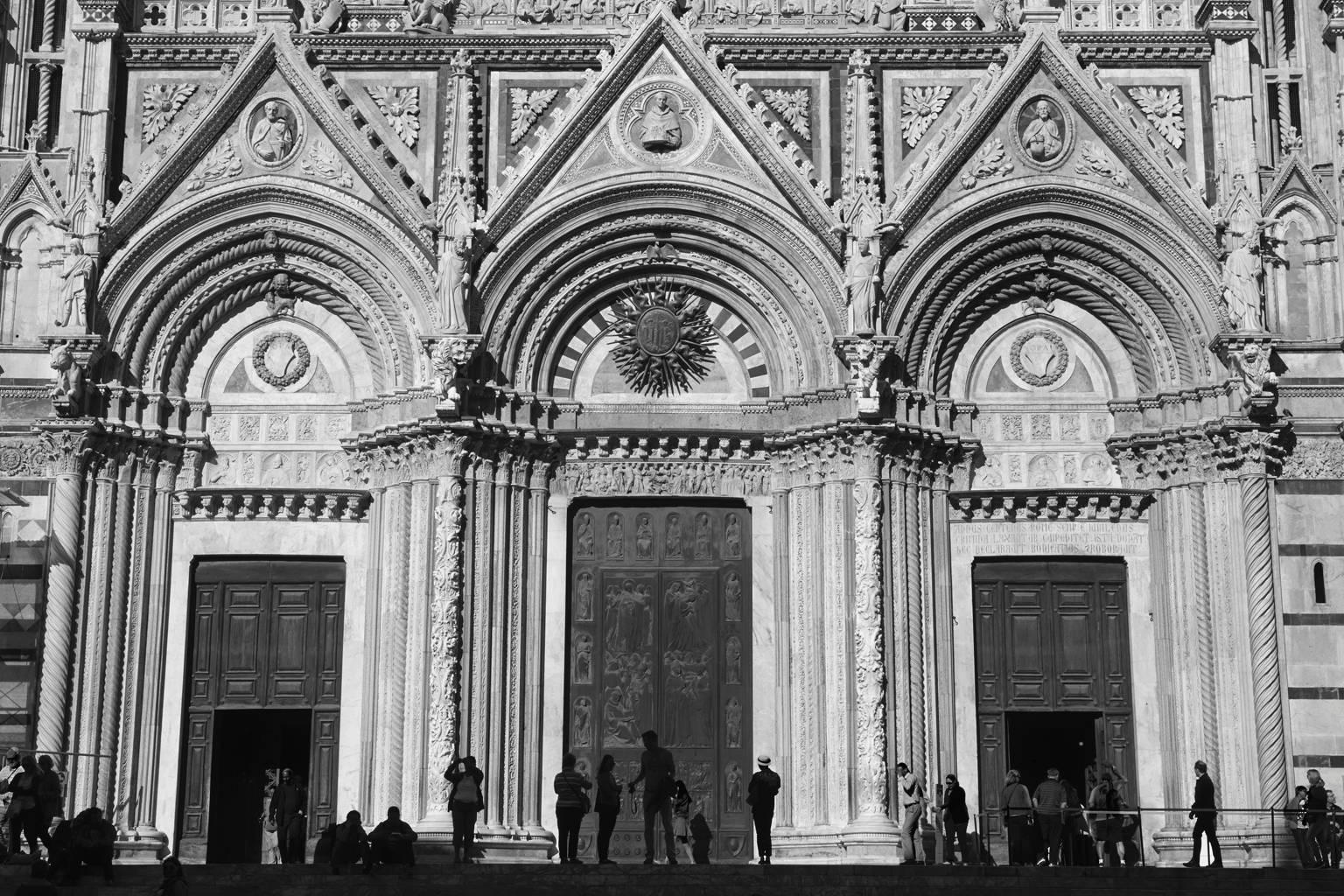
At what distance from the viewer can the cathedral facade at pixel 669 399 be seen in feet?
82.0

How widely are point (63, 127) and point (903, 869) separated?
Result: 14.4m

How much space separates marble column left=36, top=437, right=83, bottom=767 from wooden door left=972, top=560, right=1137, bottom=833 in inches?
435

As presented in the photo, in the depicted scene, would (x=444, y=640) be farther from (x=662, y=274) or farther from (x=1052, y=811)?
(x=1052, y=811)

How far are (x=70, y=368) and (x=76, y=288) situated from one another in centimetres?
101

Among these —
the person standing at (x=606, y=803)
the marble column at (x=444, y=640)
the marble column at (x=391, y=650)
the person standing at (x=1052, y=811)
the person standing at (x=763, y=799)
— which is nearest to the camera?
the person standing at (x=606, y=803)

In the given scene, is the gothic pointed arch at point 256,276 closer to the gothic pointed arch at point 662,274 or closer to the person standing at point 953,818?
the gothic pointed arch at point 662,274

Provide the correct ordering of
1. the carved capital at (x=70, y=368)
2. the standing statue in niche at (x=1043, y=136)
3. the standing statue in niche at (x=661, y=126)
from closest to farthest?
the carved capital at (x=70, y=368), the standing statue in niche at (x=661, y=126), the standing statue in niche at (x=1043, y=136)

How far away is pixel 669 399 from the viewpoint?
26.8 m

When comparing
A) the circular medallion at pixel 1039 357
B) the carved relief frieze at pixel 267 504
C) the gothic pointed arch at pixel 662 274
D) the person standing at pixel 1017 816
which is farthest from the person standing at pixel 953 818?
the carved relief frieze at pixel 267 504

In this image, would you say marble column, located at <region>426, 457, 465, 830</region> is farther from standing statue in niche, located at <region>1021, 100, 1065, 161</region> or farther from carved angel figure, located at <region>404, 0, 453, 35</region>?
standing statue in niche, located at <region>1021, 100, 1065, 161</region>

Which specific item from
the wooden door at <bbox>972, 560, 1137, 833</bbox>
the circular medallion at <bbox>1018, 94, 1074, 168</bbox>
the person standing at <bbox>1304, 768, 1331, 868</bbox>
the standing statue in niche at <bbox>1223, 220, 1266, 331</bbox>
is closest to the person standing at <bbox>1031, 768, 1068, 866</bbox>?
the wooden door at <bbox>972, 560, 1137, 833</bbox>

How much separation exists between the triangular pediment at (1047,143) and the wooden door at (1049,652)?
4.59 meters

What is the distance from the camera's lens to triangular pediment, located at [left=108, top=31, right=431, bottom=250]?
2619cm

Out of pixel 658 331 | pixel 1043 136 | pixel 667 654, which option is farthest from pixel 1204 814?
pixel 658 331
